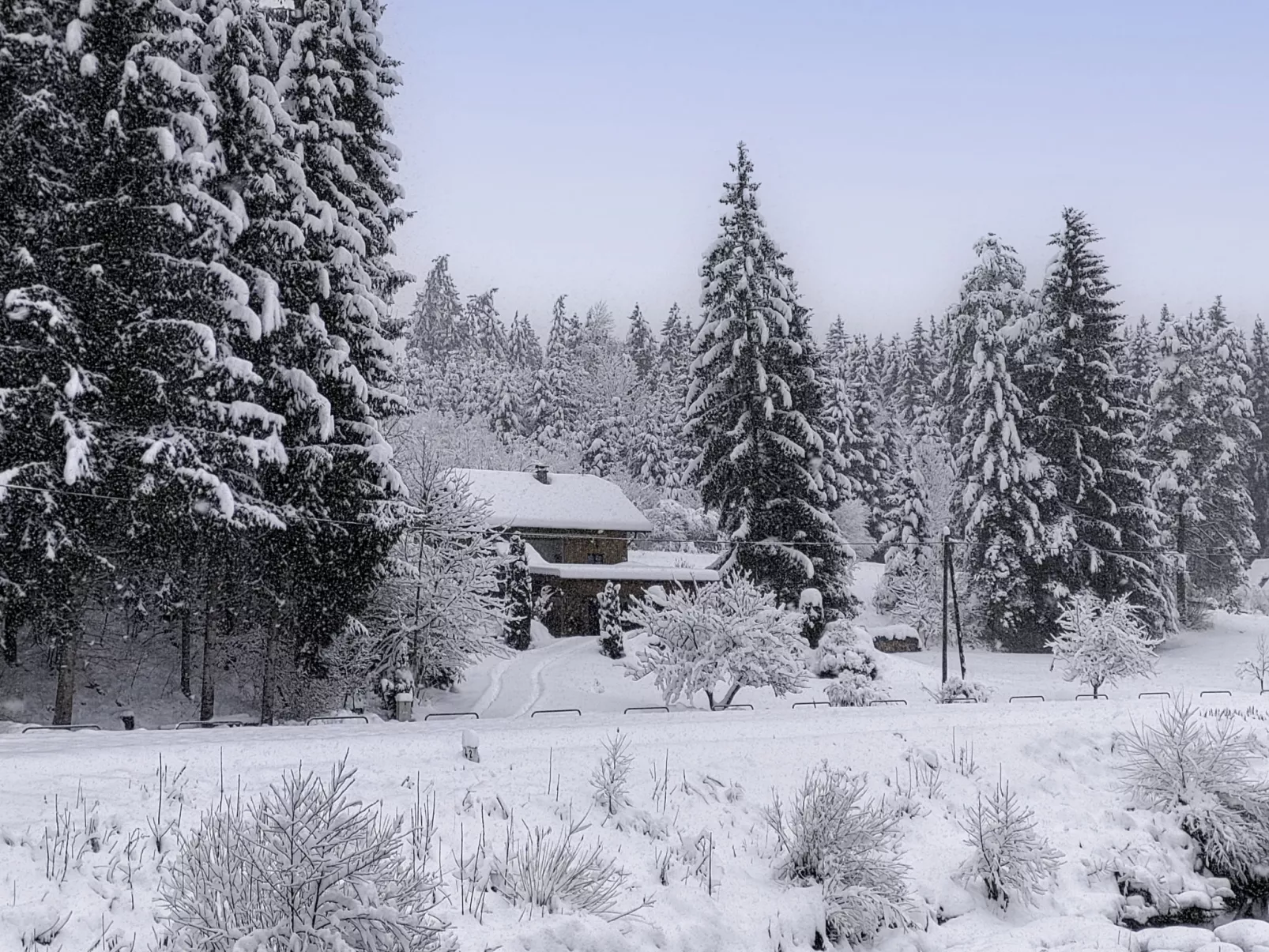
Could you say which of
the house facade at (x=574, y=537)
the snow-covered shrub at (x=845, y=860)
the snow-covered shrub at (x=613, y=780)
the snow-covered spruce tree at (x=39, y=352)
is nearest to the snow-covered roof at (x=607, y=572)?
the house facade at (x=574, y=537)

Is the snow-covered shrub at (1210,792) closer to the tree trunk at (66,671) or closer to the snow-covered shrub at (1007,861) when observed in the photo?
the snow-covered shrub at (1007,861)

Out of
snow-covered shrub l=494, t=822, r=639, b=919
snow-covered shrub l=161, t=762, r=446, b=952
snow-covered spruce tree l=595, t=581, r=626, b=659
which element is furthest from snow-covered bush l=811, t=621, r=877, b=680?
snow-covered shrub l=161, t=762, r=446, b=952

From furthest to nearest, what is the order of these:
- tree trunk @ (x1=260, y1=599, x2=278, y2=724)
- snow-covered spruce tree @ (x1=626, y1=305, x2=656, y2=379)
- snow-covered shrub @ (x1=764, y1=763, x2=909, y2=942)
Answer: snow-covered spruce tree @ (x1=626, y1=305, x2=656, y2=379) → tree trunk @ (x1=260, y1=599, x2=278, y2=724) → snow-covered shrub @ (x1=764, y1=763, x2=909, y2=942)

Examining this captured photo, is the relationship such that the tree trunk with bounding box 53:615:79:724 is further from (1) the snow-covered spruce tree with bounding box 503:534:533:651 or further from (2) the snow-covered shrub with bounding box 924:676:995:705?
(2) the snow-covered shrub with bounding box 924:676:995:705

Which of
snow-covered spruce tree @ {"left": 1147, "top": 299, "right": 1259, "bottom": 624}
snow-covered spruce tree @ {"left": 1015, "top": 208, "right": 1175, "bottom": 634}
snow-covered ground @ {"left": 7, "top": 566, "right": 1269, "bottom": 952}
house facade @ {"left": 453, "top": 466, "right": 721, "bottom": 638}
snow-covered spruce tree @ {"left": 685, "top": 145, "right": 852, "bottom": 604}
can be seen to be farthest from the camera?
snow-covered spruce tree @ {"left": 1147, "top": 299, "right": 1259, "bottom": 624}

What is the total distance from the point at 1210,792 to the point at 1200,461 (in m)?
40.5

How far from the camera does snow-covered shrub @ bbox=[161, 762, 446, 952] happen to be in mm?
6230

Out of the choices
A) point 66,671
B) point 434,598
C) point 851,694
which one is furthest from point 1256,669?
point 66,671

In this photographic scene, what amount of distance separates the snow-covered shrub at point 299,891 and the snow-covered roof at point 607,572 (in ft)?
114

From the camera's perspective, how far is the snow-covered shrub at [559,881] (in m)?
9.60

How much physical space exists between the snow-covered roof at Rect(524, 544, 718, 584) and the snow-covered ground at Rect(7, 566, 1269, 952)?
24369mm

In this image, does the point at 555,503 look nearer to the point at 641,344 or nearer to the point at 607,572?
the point at 607,572

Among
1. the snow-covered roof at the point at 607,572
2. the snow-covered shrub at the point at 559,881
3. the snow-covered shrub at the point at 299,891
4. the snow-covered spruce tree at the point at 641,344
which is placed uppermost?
the snow-covered spruce tree at the point at 641,344

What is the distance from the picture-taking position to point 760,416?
112ft
